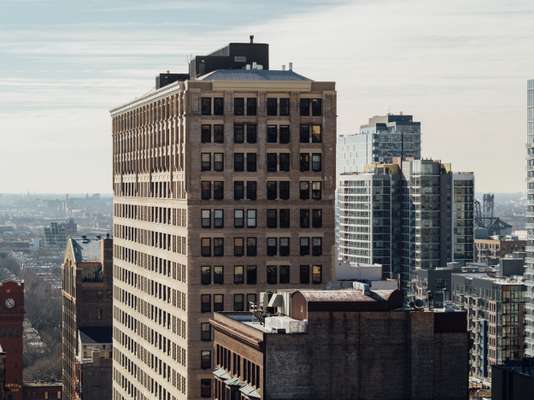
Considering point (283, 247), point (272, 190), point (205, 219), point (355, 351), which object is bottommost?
point (355, 351)

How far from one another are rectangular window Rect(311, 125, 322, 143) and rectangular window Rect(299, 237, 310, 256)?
9.07 m

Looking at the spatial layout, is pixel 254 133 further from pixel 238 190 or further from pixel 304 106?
pixel 238 190

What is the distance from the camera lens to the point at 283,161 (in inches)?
5276

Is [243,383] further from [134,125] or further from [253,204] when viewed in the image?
[134,125]

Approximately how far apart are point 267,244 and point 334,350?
32.7 m

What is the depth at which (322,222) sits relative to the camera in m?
135

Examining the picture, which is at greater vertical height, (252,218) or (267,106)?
(267,106)

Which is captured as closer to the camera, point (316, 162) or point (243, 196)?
point (243, 196)

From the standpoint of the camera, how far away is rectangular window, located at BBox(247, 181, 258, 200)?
5266 inches

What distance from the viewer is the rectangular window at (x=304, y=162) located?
134 m

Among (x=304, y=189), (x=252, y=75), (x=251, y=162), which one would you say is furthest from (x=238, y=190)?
(x=252, y=75)

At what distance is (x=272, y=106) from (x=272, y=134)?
2.57 meters

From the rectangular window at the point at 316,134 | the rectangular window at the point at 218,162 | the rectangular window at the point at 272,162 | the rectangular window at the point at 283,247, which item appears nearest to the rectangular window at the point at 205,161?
the rectangular window at the point at 218,162

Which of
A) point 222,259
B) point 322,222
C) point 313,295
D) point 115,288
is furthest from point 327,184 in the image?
point 115,288
